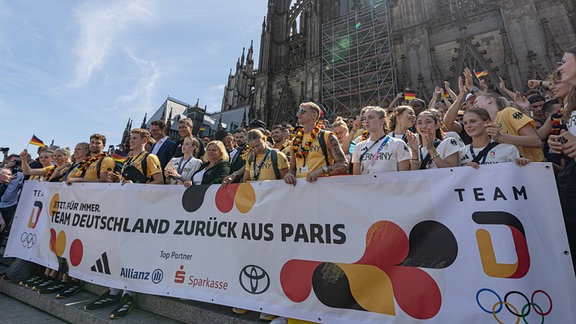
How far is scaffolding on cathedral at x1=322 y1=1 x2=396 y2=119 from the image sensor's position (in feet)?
63.6

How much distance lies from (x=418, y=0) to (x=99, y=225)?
2361cm

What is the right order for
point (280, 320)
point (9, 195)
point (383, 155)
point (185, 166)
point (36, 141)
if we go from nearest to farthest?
point (280, 320)
point (383, 155)
point (185, 166)
point (9, 195)
point (36, 141)

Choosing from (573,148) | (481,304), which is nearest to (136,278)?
(481,304)


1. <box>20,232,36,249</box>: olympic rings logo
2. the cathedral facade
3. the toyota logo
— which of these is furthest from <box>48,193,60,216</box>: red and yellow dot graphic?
the cathedral facade

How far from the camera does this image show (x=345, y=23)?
74.1 feet

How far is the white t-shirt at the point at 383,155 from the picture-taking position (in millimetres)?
2754

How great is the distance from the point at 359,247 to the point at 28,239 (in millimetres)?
5531

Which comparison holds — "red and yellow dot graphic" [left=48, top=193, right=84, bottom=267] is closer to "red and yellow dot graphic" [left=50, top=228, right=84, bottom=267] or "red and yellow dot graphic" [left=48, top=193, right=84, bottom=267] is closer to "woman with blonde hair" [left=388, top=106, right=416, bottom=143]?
"red and yellow dot graphic" [left=50, top=228, right=84, bottom=267]

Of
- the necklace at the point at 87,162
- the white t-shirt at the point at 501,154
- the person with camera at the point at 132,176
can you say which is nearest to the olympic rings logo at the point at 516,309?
the white t-shirt at the point at 501,154

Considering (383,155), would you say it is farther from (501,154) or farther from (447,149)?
(501,154)

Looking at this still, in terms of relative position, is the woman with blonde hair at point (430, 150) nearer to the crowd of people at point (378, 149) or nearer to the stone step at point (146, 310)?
the crowd of people at point (378, 149)

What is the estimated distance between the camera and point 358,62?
66.6 feet

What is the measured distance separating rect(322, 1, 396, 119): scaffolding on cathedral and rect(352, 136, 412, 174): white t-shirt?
16.8 m

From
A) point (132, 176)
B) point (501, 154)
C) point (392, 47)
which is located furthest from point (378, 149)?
point (392, 47)
